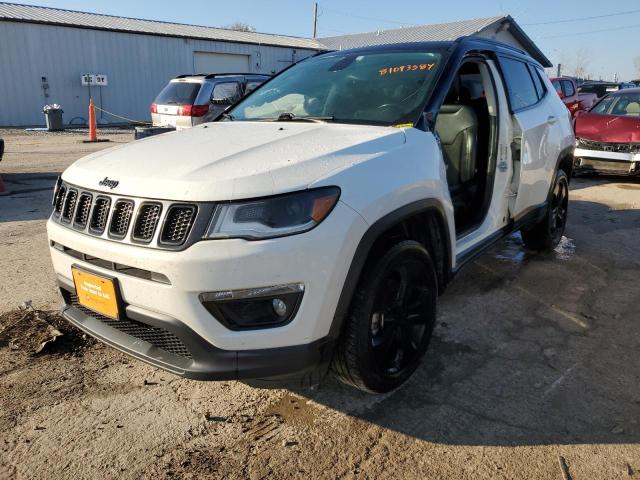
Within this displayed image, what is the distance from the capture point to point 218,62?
1078 inches

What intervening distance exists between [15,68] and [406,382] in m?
23.1

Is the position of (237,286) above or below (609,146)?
above

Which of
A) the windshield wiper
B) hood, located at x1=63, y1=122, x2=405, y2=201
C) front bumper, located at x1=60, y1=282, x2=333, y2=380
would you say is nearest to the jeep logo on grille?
hood, located at x1=63, y1=122, x2=405, y2=201

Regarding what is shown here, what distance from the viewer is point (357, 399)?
2.69m

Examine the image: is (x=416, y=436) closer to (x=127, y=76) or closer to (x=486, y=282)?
(x=486, y=282)

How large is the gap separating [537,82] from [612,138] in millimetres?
5002

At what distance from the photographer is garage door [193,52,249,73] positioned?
2636 centimetres

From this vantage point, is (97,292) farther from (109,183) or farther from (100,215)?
(109,183)

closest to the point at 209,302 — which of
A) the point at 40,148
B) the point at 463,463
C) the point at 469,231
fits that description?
the point at 463,463

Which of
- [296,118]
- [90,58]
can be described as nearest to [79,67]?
[90,58]

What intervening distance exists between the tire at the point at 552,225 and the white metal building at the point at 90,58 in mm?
21868

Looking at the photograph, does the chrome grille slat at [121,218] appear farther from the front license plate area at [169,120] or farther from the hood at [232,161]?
the front license plate area at [169,120]

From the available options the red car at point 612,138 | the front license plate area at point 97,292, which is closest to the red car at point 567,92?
the red car at point 612,138

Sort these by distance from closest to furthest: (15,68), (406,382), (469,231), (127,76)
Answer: (406,382) → (469,231) → (15,68) → (127,76)
